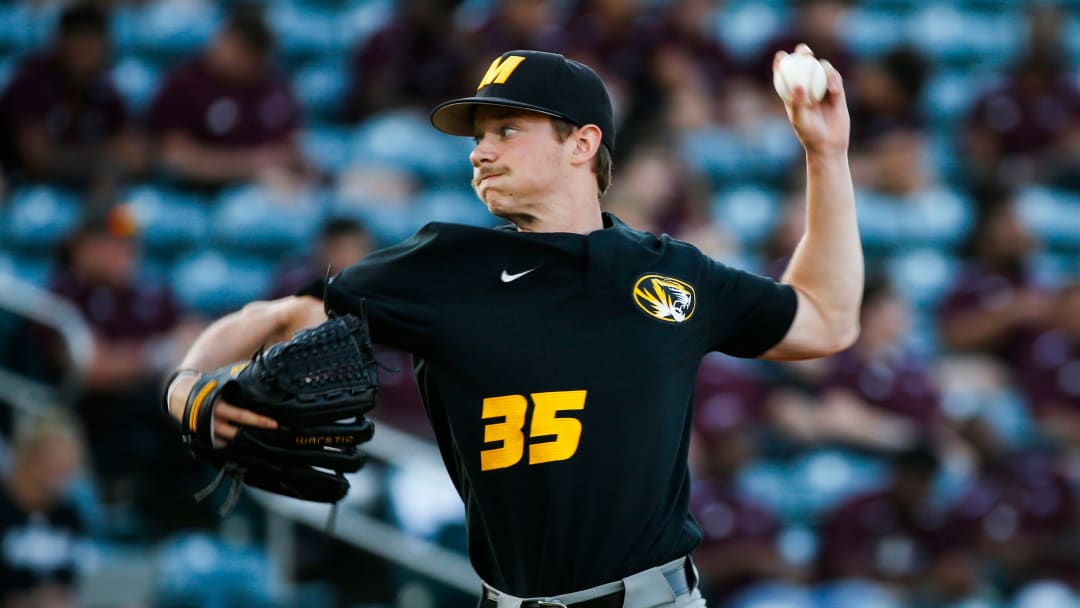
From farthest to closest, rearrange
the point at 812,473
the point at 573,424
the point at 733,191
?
the point at 733,191
the point at 812,473
the point at 573,424

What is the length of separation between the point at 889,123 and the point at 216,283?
410 centimetres

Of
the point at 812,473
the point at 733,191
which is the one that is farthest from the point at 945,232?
the point at 812,473

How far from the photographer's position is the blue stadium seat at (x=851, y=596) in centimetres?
667

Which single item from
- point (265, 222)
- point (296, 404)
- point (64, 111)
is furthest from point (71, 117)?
point (296, 404)

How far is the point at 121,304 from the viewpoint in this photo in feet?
22.1

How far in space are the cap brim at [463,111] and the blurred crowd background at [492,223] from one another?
289cm

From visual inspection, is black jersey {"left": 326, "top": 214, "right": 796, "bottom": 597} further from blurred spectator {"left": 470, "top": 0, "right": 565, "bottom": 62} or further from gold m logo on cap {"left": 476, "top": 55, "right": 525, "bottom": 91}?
blurred spectator {"left": 470, "top": 0, "right": 565, "bottom": 62}

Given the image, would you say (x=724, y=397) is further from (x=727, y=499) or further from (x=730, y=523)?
(x=730, y=523)

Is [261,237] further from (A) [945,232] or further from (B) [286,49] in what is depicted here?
(A) [945,232]

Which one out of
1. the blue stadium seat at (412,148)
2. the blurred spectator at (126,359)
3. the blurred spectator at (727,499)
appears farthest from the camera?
the blue stadium seat at (412,148)

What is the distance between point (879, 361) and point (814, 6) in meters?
2.62

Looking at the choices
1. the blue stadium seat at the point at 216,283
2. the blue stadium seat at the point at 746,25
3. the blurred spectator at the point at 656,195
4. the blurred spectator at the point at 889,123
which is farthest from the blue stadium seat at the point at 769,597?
the blue stadium seat at the point at 746,25

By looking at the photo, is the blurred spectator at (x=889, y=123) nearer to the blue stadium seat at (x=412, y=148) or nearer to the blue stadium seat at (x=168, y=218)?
the blue stadium seat at (x=412, y=148)

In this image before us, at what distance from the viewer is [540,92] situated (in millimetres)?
3207
